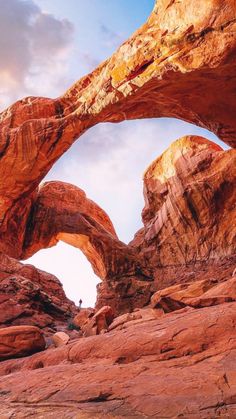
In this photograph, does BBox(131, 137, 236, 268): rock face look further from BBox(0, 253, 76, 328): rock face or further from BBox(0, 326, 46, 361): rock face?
BBox(0, 326, 46, 361): rock face

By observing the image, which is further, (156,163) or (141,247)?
(156,163)

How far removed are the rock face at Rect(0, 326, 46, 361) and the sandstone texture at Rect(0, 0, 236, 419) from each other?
0.04 meters

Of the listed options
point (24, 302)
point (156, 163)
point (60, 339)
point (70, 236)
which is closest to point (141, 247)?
point (70, 236)

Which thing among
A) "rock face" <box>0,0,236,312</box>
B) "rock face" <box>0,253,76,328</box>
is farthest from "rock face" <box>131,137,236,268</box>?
"rock face" <box>0,253,76,328</box>

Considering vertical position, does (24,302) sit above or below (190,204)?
below

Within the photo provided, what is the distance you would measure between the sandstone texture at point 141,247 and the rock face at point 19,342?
0.04 meters

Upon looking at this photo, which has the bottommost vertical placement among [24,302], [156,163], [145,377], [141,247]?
[145,377]

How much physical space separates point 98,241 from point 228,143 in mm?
12803

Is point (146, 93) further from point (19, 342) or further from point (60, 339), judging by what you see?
point (19, 342)

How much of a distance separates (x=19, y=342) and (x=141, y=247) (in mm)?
18226

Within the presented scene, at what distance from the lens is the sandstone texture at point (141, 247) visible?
632 cm

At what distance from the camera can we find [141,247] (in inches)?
1145

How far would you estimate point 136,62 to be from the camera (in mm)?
16547

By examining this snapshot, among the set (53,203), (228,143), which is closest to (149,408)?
(228,143)
